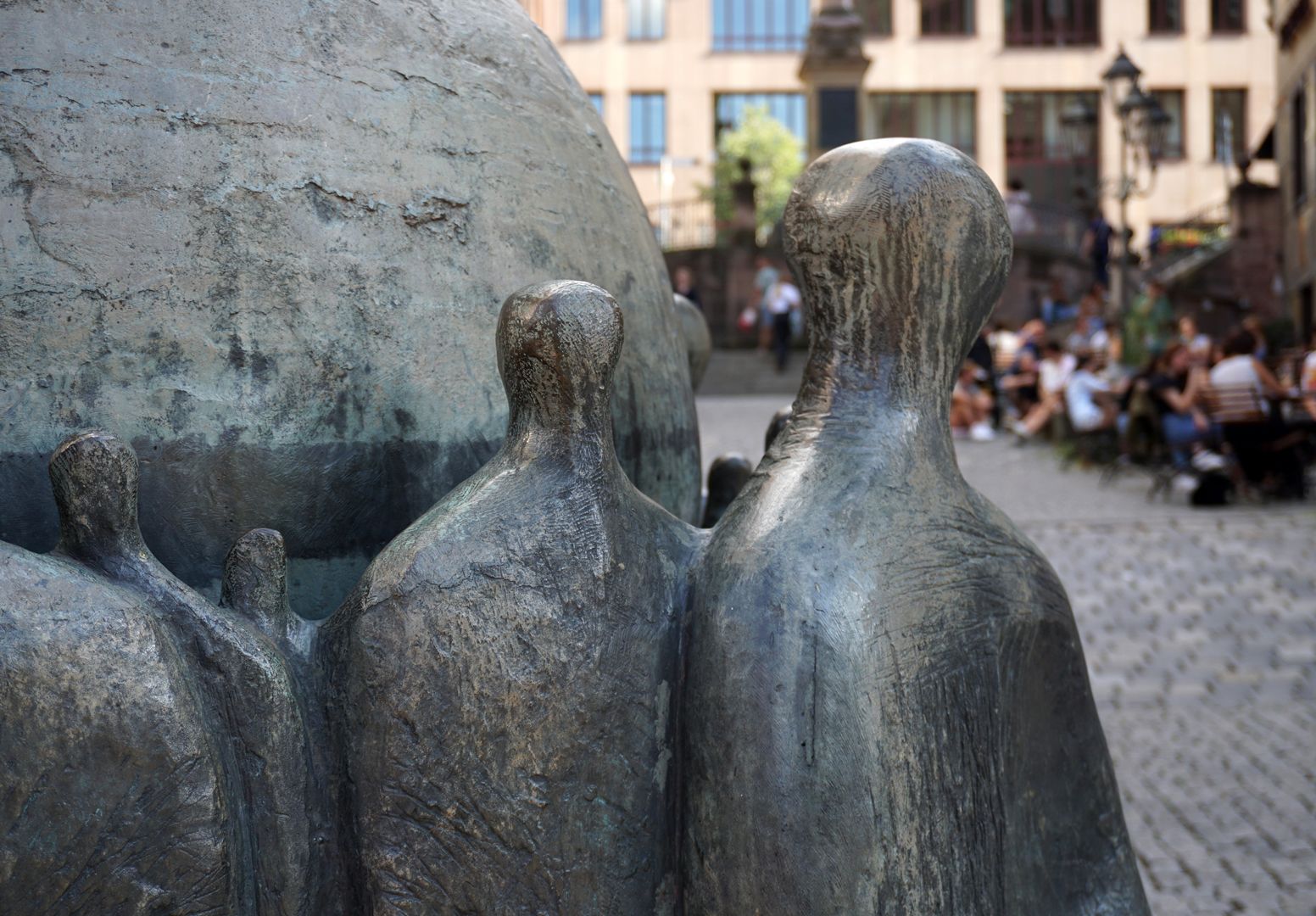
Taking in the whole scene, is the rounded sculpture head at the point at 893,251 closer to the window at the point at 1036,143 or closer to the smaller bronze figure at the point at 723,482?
the smaller bronze figure at the point at 723,482

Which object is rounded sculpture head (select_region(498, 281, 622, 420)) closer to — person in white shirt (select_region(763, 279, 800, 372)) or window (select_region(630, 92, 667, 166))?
person in white shirt (select_region(763, 279, 800, 372))

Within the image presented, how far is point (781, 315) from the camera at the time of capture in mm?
22750

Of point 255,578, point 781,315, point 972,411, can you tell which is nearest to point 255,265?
point 255,578

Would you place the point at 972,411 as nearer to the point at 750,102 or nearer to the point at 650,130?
the point at 650,130

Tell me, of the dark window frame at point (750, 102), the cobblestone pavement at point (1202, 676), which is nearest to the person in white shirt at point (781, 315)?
the cobblestone pavement at point (1202, 676)

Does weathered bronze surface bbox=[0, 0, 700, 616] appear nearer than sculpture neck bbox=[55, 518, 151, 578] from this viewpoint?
No

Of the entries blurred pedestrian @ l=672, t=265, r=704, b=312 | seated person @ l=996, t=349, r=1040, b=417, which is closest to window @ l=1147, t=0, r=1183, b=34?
blurred pedestrian @ l=672, t=265, r=704, b=312

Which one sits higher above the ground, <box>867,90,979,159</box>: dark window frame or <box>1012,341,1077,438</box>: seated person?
<box>867,90,979,159</box>: dark window frame

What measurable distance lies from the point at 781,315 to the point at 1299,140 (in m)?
11.1

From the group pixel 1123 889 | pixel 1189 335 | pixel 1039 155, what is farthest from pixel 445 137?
pixel 1039 155

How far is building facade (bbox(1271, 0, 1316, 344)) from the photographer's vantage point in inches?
1011

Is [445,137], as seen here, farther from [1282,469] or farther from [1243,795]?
[1282,469]

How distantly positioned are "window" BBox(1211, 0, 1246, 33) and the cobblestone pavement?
35626mm

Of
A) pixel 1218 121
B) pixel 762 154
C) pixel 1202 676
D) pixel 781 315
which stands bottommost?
pixel 1202 676
